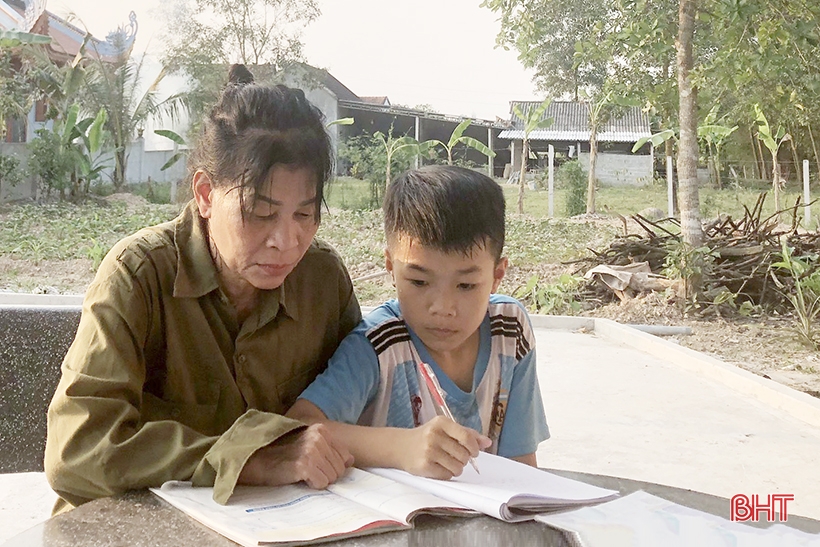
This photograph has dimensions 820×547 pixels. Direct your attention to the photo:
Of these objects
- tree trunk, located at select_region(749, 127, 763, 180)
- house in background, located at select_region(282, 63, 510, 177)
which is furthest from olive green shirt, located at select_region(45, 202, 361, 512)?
tree trunk, located at select_region(749, 127, 763, 180)

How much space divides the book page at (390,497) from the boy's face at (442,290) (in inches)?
11.2

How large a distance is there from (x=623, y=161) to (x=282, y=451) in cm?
362

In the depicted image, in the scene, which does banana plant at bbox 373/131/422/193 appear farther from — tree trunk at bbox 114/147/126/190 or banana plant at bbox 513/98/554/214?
tree trunk at bbox 114/147/126/190

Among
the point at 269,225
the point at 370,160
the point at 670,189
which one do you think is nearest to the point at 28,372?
the point at 269,225

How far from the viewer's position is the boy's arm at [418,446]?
0.75 m

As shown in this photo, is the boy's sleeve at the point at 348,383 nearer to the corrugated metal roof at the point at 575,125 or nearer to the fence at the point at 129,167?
the corrugated metal roof at the point at 575,125

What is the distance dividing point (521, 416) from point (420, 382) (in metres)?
0.15

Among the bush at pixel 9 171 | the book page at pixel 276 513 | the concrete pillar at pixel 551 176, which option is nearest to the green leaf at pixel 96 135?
the bush at pixel 9 171

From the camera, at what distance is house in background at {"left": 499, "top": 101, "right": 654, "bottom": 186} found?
12.3 feet

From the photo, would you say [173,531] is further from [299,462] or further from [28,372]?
[28,372]

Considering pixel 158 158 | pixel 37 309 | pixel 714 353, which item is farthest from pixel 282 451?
pixel 158 158

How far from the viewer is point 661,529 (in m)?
0.64

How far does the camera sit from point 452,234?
3.28ft

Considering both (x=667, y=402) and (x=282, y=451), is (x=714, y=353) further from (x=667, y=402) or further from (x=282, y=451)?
(x=282, y=451)
